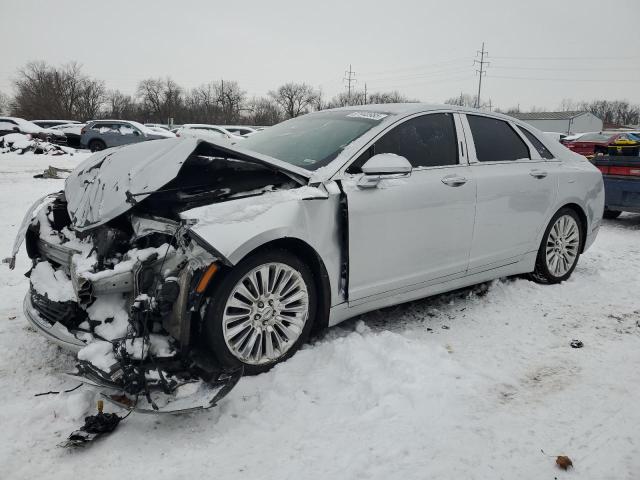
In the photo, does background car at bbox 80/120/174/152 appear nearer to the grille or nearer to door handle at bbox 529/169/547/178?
door handle at bbox 529/169/547/178

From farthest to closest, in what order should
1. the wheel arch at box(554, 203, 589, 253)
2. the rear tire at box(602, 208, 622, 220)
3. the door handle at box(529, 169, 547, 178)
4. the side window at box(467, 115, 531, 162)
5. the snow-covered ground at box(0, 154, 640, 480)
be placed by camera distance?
the rear tire at box(602, 208, 622, 220) → the wheel arch at box(554, 203, 589, 253) → the door handle at box(529, 169, 547, 178) → the side window at box(467, 115, 531, 162) → the snow-covered ground at box(0, 154, 640, 480)

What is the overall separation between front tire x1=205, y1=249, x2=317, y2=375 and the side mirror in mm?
707

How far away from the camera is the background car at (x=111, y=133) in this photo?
20359mm

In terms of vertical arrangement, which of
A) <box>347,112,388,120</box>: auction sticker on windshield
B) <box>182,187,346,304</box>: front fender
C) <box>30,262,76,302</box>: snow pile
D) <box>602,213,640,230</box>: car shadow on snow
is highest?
<box>347,112,388,120</box>: auction sticker on windshield

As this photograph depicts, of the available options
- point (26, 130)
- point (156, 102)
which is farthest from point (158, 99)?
point (26, 130)

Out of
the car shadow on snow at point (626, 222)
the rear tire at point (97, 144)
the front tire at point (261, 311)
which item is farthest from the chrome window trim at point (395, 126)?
the rear tire at point (97, 144)

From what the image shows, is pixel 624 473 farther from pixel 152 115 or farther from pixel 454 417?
pixel 152 115

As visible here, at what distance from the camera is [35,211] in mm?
3385

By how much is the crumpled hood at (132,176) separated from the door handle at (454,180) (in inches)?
44.2

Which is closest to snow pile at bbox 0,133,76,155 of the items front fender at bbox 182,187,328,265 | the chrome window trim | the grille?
the grille

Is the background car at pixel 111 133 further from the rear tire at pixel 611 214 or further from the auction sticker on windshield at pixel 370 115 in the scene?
the auction sticker on windshield at pixel 370 115

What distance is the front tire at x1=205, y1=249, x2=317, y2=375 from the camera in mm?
2633

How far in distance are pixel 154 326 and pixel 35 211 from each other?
4.93 ft

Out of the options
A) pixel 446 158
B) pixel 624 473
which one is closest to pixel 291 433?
pixel 624 473
